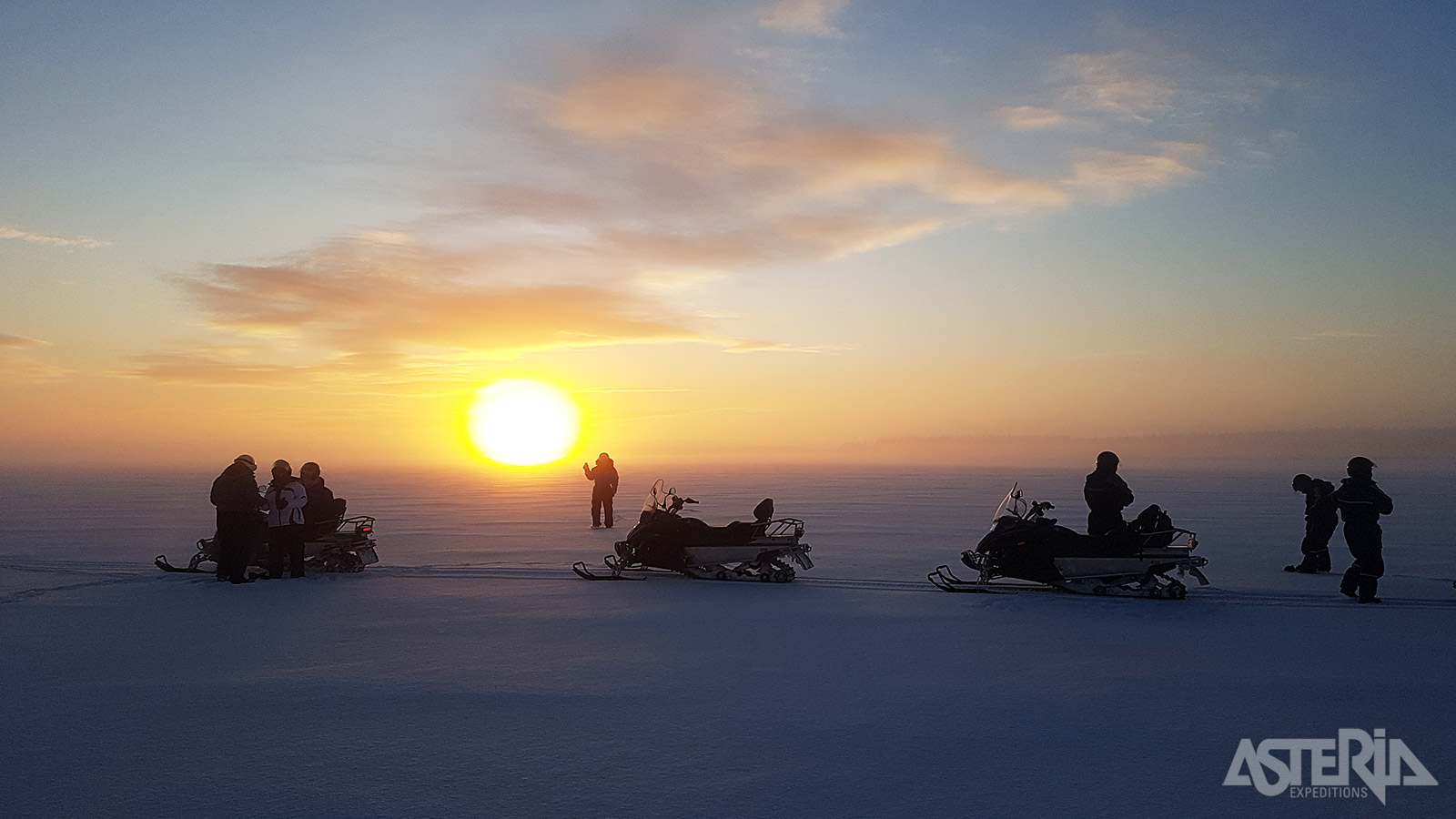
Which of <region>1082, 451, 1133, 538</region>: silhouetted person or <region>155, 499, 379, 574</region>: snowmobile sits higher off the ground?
<region>1082, 451, 1133, 538</region>: silhouetted person

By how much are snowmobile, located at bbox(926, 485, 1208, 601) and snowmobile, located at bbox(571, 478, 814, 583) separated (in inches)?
85.4

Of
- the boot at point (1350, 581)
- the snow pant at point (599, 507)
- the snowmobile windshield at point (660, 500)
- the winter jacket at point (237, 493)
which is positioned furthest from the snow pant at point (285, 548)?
the boot at point (1350, 581)

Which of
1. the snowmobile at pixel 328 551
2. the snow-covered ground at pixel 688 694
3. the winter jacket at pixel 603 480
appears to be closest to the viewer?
the snow-covered ground at pixel 688 694

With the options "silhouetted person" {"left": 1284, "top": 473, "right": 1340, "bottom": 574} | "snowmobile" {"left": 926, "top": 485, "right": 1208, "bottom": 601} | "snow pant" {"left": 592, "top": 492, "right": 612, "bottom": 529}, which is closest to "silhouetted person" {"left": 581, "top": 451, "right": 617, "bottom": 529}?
"snow pant" {"left": 592, "top": 492, "right": 612, "bottom": 529}

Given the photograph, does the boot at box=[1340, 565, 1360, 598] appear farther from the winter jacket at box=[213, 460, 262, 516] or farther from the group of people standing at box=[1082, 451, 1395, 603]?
the winter jacket at box=[213, 460, 262, 516]

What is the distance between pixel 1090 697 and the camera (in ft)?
18.7

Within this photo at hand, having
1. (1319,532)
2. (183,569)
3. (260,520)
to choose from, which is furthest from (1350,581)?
(183,569)

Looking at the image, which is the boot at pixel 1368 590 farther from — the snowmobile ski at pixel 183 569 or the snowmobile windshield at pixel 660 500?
the snowmobile ski at pixel 183 569

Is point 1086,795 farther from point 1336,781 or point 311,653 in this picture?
point 311,653

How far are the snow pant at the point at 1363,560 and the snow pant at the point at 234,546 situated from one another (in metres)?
13.6

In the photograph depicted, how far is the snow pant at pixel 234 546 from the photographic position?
1134cm

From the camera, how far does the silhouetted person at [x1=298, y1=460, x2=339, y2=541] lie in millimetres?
12211

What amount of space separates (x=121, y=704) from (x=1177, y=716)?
268 inches

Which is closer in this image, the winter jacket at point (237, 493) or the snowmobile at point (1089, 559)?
the snowmobile at point (1089, 559)
